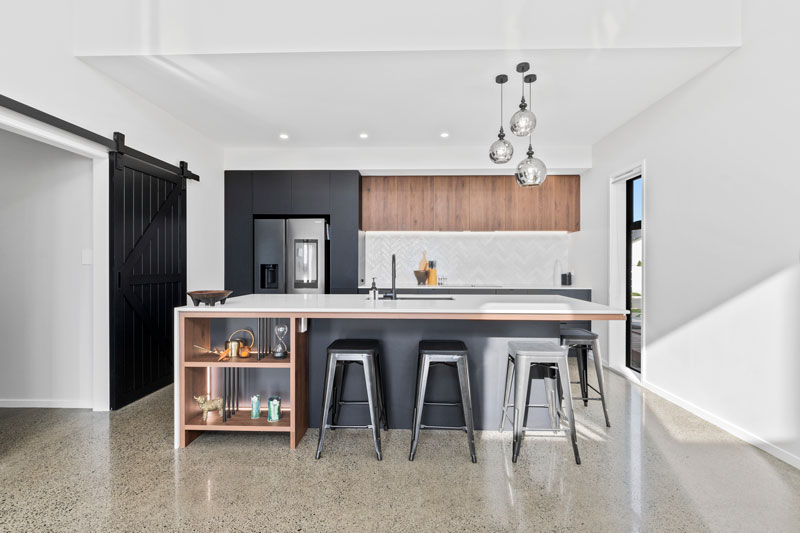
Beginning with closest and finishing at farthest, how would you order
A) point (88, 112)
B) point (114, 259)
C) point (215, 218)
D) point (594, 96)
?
1. point (88, 112)
2. point (114, 259)
3. point (594, 96)
4. point (215, 218)

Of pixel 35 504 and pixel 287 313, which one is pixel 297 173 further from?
pixel 35 504

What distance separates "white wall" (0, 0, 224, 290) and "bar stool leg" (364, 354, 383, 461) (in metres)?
2.65

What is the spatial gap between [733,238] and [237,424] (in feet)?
11.4

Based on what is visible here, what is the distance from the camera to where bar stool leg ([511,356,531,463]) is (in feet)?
7.68

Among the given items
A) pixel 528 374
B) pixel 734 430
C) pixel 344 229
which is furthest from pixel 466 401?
pixel 344 229

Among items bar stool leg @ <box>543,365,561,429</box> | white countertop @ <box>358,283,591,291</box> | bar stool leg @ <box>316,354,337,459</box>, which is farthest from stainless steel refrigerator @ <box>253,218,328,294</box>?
bar stool leg @ <box>543,365,561,429</box>

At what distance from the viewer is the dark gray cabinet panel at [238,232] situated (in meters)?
5.07

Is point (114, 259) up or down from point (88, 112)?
down

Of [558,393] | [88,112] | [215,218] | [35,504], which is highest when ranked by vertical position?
[88,112]

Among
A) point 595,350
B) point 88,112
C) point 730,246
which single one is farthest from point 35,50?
point 730,246

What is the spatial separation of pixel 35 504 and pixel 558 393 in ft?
9.53

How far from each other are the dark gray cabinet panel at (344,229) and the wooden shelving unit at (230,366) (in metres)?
2.37

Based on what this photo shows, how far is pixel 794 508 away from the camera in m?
1.91

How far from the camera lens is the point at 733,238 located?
2773 millimetres
